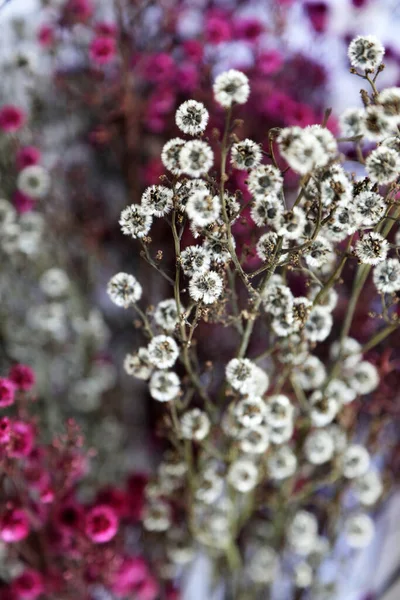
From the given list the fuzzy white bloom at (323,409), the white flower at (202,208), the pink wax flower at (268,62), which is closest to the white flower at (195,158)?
the white flower at (202,208)

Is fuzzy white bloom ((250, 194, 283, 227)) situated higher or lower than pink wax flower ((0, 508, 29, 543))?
higher

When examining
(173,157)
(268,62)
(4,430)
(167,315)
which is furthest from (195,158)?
(268,62)

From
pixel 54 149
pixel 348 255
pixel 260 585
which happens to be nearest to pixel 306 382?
pixel 348 255

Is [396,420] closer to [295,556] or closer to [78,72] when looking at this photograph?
[295,556]

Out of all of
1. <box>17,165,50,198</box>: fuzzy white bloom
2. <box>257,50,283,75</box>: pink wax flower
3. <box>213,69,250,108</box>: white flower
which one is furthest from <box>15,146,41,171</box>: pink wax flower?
<box>213,69,250,108</box>: white flower

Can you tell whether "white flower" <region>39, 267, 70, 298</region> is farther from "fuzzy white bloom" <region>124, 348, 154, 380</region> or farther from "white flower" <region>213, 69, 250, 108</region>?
"white flower" <region>213, 69, 250, 108</region>
